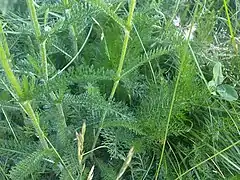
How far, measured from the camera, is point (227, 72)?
0.92 meters

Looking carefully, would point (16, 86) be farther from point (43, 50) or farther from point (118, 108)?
point (118, 108)

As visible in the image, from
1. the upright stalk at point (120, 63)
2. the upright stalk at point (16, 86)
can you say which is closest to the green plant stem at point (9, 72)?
the upright stalk at point (16, 86)

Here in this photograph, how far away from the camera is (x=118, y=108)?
777 millimetres

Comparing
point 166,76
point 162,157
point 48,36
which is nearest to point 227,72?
point 166,76

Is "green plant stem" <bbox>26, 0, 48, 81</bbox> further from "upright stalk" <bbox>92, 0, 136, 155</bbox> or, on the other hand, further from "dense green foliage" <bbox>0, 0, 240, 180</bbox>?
"upright stalk" <bbox>92, 0, 136, 155</bbox>

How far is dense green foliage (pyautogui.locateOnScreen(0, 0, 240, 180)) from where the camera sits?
0.74m

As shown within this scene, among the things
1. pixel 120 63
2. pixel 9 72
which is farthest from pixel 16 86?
pixel 120 63

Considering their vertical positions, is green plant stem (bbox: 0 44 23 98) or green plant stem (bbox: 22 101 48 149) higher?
green plant stem (bbox: 0 44 23 98)

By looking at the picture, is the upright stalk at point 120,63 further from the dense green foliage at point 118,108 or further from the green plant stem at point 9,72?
the green plant stem at point 9,72

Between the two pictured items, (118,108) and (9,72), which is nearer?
(9,72)

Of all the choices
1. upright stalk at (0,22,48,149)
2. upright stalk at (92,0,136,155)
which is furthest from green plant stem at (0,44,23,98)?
upright stalk at (92,0,136,155)

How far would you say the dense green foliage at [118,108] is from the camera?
740 mm

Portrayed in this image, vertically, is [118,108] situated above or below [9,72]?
below

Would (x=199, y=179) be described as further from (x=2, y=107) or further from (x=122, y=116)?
(x=2, y=107)
